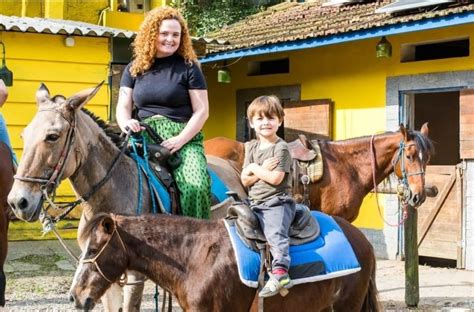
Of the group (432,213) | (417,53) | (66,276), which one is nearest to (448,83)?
(417,53)

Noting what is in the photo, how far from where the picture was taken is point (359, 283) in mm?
4223

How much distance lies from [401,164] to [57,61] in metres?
5.89

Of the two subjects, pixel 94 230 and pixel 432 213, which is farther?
pixel 432 213

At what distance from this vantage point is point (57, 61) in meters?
10.9

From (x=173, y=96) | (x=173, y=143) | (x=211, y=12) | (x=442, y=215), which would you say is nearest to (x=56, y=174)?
(x=173, y=143)

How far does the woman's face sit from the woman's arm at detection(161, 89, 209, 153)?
32cm

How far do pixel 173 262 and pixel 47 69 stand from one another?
307 inches

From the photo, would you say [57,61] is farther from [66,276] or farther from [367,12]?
[367,12]

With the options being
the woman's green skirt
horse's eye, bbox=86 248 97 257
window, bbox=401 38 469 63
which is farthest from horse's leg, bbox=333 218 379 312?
window, bbox=401 38 469 63

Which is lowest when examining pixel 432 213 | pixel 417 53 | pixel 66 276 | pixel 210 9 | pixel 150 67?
pixel 66 276

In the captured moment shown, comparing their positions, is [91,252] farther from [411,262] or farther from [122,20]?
[122,20]

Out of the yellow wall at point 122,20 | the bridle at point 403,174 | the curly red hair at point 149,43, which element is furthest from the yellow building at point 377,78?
the curly red hair at point 149,43

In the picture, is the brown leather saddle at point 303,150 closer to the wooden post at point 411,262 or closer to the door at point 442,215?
the wooden post at point 411,262

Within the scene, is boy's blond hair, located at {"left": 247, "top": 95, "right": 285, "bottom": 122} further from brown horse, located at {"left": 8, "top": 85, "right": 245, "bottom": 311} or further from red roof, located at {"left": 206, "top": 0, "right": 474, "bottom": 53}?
red roof, located at {"left": 206, "top": 0, "right": 474, "bottom": 53}
